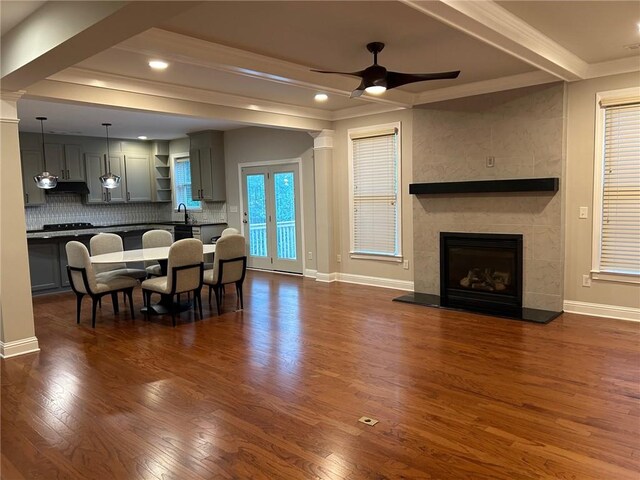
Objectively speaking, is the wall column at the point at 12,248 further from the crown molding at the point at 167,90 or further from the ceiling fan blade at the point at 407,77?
the ceiling fan blade at the point at 407,77

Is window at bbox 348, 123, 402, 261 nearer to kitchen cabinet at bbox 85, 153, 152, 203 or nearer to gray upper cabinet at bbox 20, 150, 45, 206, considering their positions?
kitchen cabinet at bbox 85, 153, 152, 203

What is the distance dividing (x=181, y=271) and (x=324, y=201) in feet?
9.55

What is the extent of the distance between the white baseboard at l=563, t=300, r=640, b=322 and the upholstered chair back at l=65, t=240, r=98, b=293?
208 inches

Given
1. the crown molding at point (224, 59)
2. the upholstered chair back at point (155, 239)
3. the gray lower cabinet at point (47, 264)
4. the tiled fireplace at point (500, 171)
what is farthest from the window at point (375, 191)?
the gray lower cabinet at point (47, 264)

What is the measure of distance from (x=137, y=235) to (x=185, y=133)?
7.21ft

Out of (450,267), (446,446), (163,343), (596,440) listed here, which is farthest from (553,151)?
(163,343)

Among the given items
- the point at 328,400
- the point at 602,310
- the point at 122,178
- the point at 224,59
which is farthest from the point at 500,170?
the point at 122,178

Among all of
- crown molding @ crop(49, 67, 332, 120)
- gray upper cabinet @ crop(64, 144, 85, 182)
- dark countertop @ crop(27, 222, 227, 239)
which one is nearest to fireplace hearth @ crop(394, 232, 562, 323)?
crown molding @ crop(49, 67, 332, 120)

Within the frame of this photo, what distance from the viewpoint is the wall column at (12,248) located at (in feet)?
13.3

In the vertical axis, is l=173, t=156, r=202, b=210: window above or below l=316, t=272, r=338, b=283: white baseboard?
above

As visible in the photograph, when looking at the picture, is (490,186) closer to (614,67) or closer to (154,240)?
(614,67)

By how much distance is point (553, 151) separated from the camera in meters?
5.04

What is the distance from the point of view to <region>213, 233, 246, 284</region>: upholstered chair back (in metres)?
5.54

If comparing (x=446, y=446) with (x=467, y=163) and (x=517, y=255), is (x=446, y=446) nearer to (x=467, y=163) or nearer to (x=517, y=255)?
(x=517, y=255)
